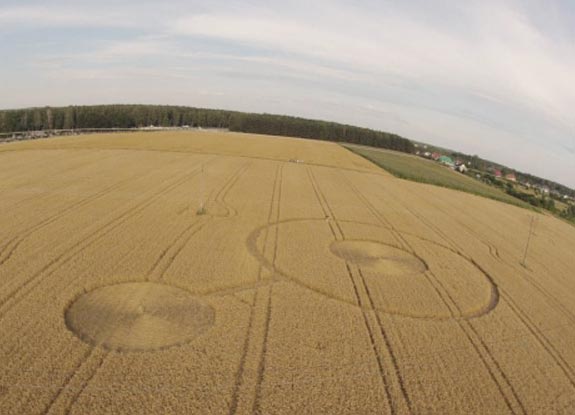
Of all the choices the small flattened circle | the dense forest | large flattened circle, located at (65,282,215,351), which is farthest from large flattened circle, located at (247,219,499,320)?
the dense forest

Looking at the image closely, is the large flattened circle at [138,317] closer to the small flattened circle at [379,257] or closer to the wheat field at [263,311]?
the wheat field at [263,311]

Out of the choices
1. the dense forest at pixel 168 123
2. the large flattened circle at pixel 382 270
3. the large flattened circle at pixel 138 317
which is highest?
the dense forest at pixel 168 123

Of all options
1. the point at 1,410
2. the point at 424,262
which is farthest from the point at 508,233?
the point at 1,410

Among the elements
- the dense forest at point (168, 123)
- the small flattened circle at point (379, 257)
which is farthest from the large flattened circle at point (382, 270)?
the dense forest at point (168, 123)

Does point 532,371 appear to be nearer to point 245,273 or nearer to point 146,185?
point 245,273

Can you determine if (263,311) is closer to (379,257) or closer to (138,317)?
(138,317)

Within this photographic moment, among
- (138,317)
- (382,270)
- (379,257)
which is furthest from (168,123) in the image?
(138,317)

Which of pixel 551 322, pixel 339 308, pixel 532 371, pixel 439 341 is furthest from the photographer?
pixel 551 322
